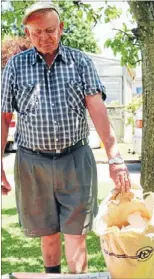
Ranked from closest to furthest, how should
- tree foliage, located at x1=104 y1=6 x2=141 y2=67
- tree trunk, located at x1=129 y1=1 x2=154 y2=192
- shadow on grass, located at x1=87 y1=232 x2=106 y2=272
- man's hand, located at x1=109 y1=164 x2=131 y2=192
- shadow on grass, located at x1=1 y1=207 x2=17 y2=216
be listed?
man's hand, located at x1=109 y1=164 x2=131 y2=192
shadow on grass, located at x1=87 y1=232 x2=106 y2=272
tree trunk, located at x1=129 y1=1 x2=154 y2=192
tree foliage, located at x1=104 y1=6 x2=141 y2=67
shadow on grass, located at x1=1 y1=207 x2=17 y2=216

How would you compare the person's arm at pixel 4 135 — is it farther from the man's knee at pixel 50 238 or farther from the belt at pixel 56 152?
the man's knee at pixel 50 238

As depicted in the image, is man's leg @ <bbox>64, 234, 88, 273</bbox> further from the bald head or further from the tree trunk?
the tree trunk

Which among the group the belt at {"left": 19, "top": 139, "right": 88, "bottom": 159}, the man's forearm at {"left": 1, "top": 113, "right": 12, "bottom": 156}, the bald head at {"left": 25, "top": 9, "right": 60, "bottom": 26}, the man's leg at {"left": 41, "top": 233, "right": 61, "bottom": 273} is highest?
the bald head at {"left": 25, "top": 9, "right": 60, "bottom": 26}

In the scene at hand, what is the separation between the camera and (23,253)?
3.96 meters

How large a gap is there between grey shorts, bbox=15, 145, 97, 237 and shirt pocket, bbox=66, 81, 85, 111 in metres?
0.23

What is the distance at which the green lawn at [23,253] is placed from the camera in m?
3.60

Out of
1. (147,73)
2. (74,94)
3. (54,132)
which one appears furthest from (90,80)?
(147,73)

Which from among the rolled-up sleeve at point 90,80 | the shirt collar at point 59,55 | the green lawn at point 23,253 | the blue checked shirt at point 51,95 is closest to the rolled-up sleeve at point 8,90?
the blue checked shirt at point 51,95

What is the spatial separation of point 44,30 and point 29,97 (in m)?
0.33

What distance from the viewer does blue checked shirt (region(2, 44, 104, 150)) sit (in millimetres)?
2416

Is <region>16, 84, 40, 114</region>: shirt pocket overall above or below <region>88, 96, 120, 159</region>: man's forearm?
above

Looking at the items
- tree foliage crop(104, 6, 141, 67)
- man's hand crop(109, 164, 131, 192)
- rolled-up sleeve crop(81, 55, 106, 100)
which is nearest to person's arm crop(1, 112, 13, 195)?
rolled-up sleeve crop(81, 55, 106, 100)

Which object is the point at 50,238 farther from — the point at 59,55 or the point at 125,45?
the point at 125,45

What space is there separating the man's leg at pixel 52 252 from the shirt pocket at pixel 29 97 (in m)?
0.69
